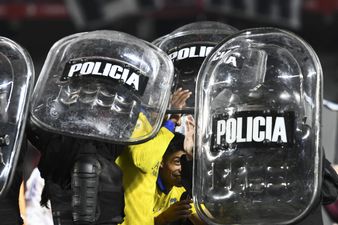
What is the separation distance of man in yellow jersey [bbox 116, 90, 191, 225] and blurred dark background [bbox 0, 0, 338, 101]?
11.4ft

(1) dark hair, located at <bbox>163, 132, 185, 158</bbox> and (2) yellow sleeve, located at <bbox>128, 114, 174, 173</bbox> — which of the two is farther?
(1) dark hair, located at <bbox>163, 132, 185, 158</bbox>

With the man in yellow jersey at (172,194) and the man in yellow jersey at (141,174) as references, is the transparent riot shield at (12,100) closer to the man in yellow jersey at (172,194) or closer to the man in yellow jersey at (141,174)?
the man in yellow jersey at (141,174)

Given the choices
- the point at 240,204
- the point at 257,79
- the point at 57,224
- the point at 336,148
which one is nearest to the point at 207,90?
the point at 257,79

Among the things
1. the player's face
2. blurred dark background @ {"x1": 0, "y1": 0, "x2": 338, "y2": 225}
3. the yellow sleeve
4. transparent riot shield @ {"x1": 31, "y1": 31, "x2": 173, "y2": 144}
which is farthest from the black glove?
blurred dark background @ {"x1": 0, "y1": 0, "x2": 338, "y2": 225}

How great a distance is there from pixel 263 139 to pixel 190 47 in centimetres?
56

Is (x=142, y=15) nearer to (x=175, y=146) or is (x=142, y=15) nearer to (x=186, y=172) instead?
(x=175, y=146)

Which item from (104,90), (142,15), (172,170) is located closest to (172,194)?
(172,170)

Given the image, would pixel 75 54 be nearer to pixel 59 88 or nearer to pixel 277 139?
pixel 59 88

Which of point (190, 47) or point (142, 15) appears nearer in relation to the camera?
point (190, 47)

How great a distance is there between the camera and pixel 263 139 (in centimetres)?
196

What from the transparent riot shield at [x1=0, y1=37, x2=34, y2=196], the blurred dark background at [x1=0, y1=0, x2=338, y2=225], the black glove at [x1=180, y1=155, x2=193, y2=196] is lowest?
the black glove at [x1=180, y1=155, x2=193, y2=196]

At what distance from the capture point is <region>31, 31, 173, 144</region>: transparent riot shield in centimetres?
202

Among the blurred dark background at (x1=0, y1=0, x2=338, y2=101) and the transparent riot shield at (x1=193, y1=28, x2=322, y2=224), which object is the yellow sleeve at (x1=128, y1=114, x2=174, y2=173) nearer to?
the transparent riot shield at (x1=193, y1=28, x2=322, y2=224)

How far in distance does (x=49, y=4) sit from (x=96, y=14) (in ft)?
0.94
